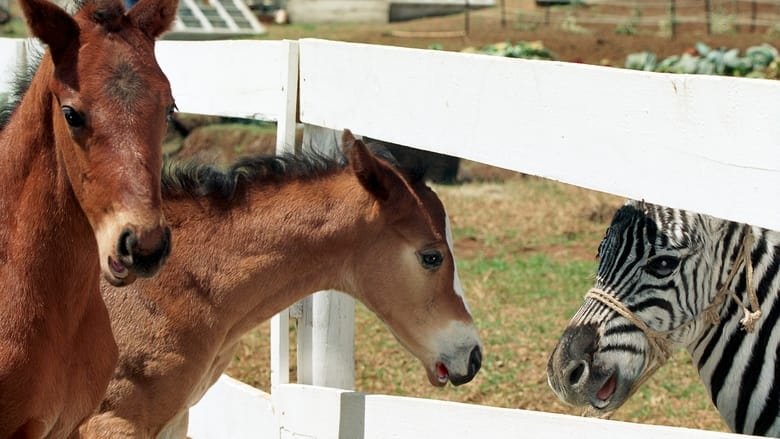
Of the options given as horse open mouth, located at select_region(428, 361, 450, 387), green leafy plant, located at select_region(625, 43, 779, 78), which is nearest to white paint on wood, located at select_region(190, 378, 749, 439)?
horse open mouth, located at select_region(428, 361, 450, 387)

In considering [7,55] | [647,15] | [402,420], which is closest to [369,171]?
[402,420]

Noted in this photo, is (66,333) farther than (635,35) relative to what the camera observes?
No

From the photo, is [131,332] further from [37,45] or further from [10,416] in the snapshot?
[37,45]

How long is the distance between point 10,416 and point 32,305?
314 millimetres

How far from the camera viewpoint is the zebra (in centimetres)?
331

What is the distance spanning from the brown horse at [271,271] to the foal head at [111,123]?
0.93 meters

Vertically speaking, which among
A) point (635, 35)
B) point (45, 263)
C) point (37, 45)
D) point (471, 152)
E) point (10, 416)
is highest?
point (635, 35)

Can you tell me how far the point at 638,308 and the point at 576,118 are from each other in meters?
0.63

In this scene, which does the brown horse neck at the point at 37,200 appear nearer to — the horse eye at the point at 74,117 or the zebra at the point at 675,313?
the horse eye at the point at 74,117

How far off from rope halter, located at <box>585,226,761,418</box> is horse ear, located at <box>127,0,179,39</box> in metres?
1.52

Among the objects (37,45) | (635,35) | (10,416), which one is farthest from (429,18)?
(10,416)

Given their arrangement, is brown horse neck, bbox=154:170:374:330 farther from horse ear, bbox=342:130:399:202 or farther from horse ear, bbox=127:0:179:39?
horse ear, bbox=127:0:179:39

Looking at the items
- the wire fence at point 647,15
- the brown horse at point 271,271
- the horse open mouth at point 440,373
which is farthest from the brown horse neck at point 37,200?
A: the wire fence at point 647,15

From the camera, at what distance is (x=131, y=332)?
3932mm
